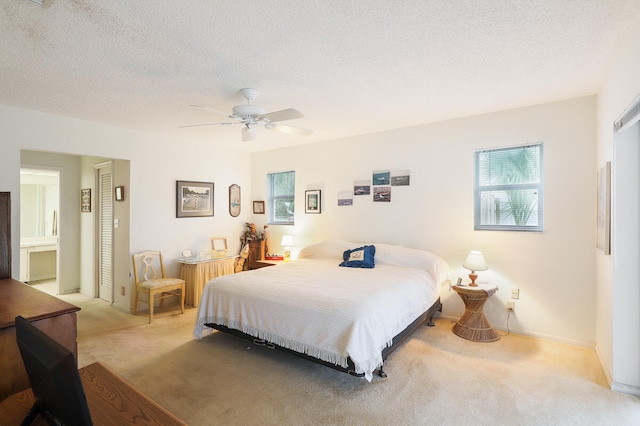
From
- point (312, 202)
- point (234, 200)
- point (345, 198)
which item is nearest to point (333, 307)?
point (345, 198)

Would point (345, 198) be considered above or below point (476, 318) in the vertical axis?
above

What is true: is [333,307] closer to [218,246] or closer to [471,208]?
[471,208]

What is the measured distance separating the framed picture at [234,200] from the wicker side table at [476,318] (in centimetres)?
382

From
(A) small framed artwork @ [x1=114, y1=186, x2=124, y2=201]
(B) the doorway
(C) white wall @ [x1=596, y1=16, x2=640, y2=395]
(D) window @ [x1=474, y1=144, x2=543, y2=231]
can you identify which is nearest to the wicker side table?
(D) window @ [x1=474, y1=144, x2=543, y2=231]

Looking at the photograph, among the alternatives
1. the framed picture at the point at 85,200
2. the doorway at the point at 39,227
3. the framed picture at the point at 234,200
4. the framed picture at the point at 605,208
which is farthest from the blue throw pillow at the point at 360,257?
the doorway at the point at 39,227

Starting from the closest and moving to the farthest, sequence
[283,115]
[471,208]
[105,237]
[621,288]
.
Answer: [621,288] < [283,115] < [471,208] < [105,237]

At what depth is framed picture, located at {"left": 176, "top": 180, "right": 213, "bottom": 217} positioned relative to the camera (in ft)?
16.4

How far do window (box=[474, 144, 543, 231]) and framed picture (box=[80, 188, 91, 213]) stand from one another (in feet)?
18.5

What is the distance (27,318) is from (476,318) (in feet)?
12.2

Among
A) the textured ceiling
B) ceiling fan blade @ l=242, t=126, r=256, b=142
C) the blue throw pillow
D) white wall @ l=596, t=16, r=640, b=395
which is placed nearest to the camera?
the textured ceiling

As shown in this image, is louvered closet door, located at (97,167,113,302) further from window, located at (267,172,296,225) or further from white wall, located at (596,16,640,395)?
white wall, located at (596,16,640,395)

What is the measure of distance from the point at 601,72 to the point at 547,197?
1.25 metres

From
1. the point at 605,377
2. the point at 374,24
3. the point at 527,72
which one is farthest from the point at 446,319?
the point at 374,24

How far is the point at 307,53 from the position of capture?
235 cm
